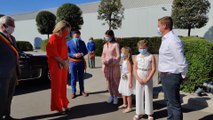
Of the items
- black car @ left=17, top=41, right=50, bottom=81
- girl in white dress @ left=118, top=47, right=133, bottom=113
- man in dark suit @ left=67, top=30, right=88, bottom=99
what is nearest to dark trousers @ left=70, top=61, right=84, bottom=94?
man in dark suit @ left=67, top=30, right=88, bottom=99

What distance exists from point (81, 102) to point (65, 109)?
0.88m

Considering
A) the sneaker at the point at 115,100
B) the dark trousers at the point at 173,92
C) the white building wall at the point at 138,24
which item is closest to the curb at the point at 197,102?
the sneaker at the point at 115,100

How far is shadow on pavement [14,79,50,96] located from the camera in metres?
8.74

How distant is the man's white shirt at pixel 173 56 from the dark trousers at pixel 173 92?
0.31ft

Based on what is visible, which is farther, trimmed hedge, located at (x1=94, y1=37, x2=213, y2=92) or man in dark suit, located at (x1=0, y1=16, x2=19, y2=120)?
trimmed hedge, located at (x1=94, y1=37, x2=213, y2=92)

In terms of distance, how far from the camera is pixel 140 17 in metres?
27.5

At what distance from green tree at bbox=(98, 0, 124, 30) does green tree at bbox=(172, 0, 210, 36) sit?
5.62 metres

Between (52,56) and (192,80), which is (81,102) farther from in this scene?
(192,80)

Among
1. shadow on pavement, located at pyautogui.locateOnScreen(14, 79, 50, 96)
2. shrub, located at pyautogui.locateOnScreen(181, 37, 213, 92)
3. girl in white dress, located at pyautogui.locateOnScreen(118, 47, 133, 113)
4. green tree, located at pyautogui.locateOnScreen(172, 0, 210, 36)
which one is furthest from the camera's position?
green tree, located at pyautogui.locateOnScreen(172, 0, 210, 36)

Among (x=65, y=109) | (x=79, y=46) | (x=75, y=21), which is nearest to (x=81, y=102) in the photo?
(x=65, y=109)

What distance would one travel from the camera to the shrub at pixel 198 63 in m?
7.13

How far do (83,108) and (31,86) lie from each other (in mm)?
3353

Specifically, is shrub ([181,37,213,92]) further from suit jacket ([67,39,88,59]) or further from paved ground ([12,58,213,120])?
suit jacket ([67,39,88,59])

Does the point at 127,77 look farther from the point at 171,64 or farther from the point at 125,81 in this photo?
the point at 171,64
